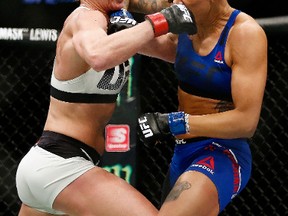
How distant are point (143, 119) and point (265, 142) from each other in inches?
52.2

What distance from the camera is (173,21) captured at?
6.54 feet

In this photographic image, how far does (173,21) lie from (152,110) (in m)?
1.37

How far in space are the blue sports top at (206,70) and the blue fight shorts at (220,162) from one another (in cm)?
16

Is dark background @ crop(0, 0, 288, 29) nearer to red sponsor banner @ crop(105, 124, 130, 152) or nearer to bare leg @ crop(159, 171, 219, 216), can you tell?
red sponsor banner @ crop(105, 124, 130, 152)

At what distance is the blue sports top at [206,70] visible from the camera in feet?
7.01

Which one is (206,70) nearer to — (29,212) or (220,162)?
(220,162)

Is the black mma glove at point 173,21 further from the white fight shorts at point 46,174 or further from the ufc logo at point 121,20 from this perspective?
the white fight shorts at point 46,174

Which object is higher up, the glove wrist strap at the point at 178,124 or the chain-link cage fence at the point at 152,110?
the glove wrist strap at the point at 178,124

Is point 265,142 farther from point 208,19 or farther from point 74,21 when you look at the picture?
point 74,21

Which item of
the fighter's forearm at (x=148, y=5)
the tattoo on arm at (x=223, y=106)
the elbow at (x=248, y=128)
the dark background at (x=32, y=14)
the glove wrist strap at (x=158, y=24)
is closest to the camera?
the glove wrist strap at (x=158, y=24)

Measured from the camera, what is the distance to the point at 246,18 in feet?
7.00

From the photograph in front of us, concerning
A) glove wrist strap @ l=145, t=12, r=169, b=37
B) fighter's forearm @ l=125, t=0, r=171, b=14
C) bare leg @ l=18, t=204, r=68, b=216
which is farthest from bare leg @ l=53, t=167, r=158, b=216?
fighter's forearm @ l=125, t=0, r=171, b=14

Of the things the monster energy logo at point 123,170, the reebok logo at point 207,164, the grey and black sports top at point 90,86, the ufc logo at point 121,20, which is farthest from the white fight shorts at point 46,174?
the monster energy logo at point 123,170

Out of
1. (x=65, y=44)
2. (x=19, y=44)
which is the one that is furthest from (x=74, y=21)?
(x=19, y=44)
